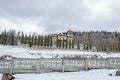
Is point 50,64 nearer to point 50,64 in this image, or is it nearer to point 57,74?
point 50,64

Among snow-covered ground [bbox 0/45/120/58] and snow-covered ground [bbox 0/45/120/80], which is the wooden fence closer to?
snow-covered ground [bbox 0/45/120/80]

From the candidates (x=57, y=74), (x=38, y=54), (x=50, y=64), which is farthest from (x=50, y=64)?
(x=38, y=54)

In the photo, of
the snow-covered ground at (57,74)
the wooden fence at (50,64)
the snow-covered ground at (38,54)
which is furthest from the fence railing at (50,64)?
the snow-covered ground at (38,54)

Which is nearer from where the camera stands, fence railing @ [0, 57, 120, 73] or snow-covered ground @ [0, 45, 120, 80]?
snow-covered ground @ [0, 45, 120, 80]

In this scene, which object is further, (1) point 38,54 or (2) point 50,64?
(1) point 38,54

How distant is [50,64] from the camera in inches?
597

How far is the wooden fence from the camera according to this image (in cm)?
1410

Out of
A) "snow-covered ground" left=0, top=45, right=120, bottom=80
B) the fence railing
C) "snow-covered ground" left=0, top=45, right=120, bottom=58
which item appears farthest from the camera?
"snow-covered ground" left=0, top=45, right=120, bottom=58

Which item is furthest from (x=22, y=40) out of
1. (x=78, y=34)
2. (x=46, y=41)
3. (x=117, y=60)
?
(x=78, y=34)

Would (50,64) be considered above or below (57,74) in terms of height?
above

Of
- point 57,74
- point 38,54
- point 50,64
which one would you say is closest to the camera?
point 57,74

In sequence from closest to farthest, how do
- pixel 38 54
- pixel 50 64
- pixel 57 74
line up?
pixel 57 74, pixel 50 64, pixel 38 54

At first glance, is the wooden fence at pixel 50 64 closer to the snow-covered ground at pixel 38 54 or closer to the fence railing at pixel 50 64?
the fence railing at pixel 50 64

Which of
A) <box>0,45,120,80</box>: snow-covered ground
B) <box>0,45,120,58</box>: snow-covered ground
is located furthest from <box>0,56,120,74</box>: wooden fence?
<box>0,45,120,58</box>: snow-covered ground
